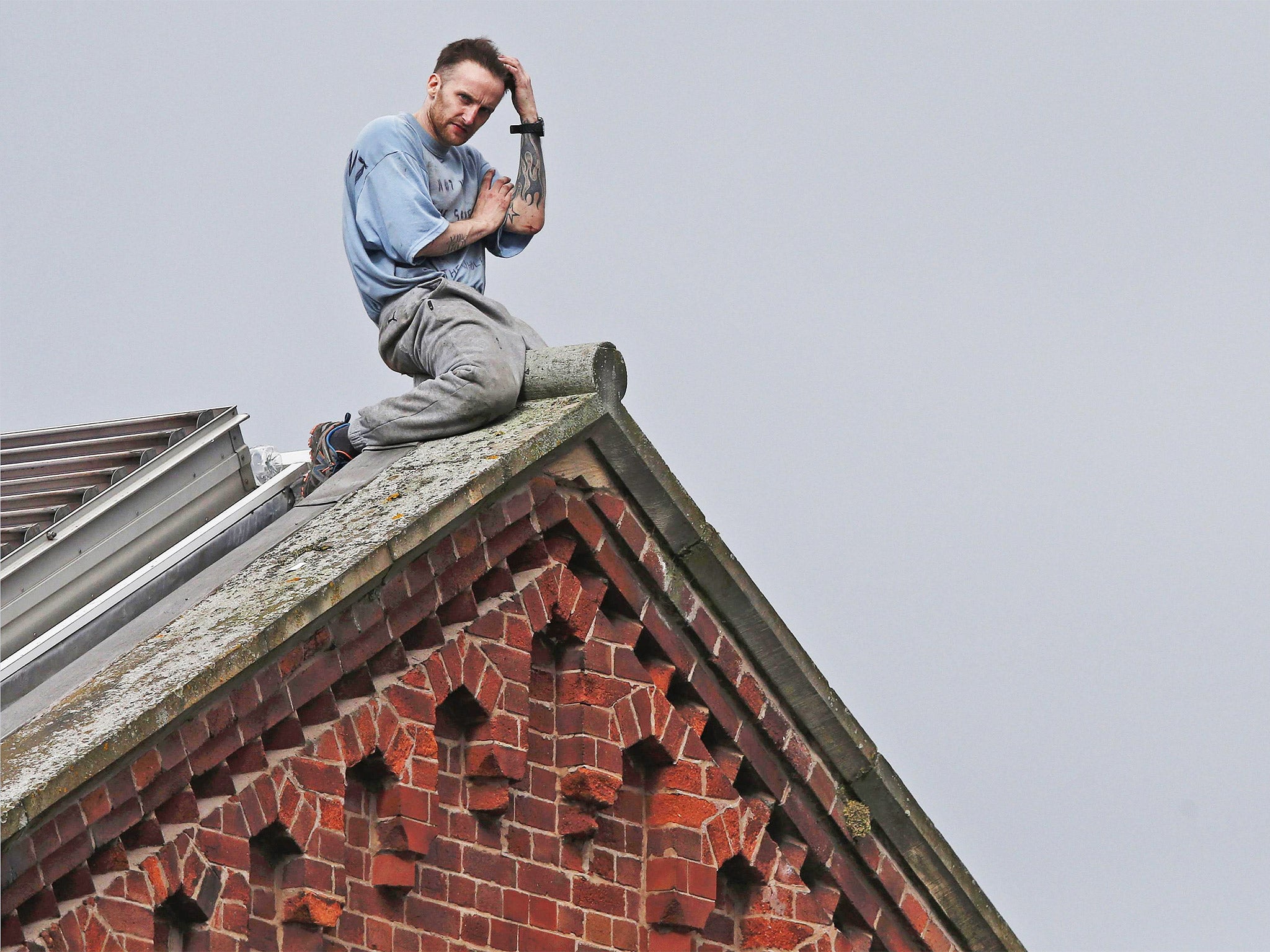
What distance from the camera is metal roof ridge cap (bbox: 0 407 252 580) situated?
10180mm

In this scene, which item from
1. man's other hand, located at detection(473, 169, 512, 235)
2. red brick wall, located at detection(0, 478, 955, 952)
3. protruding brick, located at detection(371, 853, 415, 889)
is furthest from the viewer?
man's other hand, located at detection(473, 169, 512, 235)

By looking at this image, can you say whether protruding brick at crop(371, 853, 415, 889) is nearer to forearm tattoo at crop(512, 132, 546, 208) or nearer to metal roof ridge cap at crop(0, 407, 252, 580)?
metal roof ridge cap at crop(0, 407, 252, 580)

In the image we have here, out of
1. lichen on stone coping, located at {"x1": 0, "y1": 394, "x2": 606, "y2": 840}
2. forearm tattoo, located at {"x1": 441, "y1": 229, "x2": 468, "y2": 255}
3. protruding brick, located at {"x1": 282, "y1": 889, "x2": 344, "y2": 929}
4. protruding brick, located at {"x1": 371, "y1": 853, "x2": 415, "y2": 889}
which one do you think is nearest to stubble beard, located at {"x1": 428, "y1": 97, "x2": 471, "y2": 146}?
forearm tattoo, located at {"x1": 441, "y1": 229, "x2": 468, "y2": 255}

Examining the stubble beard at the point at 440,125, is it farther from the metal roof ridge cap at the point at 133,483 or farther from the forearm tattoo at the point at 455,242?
the metal roof ridge cap at the point at 133,483

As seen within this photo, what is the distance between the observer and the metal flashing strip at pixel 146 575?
9.84 meters

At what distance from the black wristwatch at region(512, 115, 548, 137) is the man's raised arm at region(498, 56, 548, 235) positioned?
1 centimetres

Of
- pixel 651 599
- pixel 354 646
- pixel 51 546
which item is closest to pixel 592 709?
pixel 651 599

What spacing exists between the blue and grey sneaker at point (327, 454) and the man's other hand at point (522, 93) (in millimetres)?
1798

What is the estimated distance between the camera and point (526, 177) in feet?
40.0

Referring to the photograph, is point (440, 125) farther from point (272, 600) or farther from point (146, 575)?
point (272, 600)

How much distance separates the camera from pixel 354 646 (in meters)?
9.93

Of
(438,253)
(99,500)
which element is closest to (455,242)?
(438,253)

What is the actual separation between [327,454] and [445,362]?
2.52ft

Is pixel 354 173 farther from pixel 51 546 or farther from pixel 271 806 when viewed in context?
pixel 271 806
